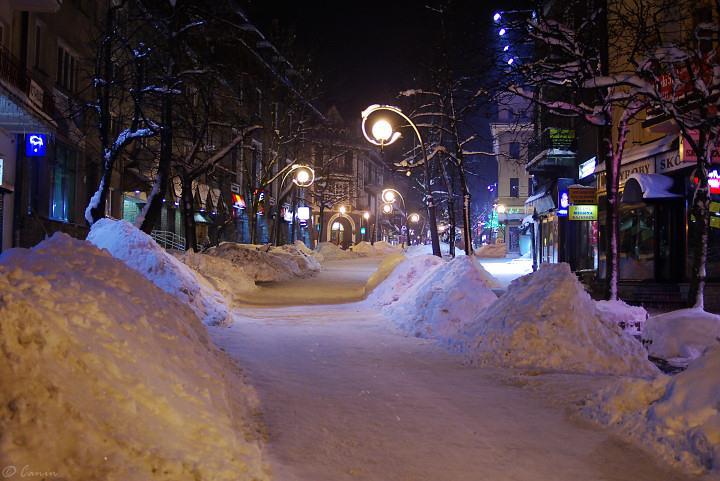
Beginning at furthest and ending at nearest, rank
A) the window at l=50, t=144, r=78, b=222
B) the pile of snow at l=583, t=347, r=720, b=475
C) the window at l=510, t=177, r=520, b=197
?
1. the window at l=510, t=177, r=520, b=197
2. the window at l=50, t=144, r=78, b=222
3. the pile of snow at l=583, t=347, r=720, b=475

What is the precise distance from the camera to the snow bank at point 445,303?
12.0 meters

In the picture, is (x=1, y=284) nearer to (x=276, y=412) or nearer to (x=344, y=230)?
(x=276, y=412)

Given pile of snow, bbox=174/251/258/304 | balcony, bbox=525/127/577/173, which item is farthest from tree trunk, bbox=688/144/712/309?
balcony, bbox=525/127/577/173

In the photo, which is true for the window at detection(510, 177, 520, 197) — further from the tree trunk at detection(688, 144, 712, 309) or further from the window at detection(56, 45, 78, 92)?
the tree trunk at detection(688, 144, 712, 309)

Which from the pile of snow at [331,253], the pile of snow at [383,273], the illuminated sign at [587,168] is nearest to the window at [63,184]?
the pile of snow at [383,273]

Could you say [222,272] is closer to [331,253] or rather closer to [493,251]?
[331,253]

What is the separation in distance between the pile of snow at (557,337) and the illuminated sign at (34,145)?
1831 centimetres

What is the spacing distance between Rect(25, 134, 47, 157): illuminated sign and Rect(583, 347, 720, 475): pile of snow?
69.5 feet

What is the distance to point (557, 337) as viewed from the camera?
898 cm

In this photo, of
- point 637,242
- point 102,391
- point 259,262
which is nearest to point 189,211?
point 259,262

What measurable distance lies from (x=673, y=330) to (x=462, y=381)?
20.0 ft

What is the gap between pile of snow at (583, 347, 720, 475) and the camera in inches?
192

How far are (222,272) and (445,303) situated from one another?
440 inches

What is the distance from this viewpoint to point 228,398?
18.8ft
